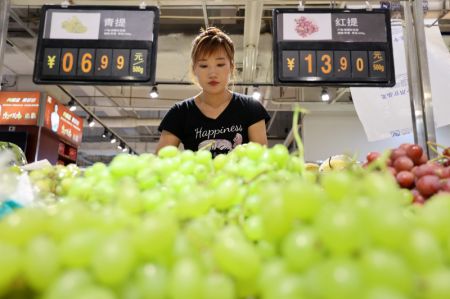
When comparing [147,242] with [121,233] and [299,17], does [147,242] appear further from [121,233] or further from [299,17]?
[299,17]

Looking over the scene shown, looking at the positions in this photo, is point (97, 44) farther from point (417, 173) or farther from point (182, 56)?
point (182, 56)

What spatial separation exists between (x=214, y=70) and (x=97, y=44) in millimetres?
1096

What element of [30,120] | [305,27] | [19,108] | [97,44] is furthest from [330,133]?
[97,44]

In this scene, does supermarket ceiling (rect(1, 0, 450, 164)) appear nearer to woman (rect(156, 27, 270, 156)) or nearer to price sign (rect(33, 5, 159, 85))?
price sign (rect(33, 5, 159, 85))

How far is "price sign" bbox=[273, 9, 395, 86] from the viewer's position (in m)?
2.72

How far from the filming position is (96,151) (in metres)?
15.5

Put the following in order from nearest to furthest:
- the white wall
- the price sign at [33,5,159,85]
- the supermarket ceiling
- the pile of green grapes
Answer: the pile of green grapes
the price sign at [33,5,159,85]
the supermarket ceiling
the white wall

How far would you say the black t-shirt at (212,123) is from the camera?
2.16 meters

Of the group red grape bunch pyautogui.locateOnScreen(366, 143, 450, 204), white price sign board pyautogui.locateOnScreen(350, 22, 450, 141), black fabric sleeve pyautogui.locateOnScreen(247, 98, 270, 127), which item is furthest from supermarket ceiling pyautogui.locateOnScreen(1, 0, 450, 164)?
red grape bunch pyautogui.locateOnScreen(366, 143, 450, 204)

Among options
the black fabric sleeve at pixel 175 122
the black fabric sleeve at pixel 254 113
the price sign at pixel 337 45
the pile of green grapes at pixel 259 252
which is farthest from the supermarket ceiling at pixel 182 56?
the pile of green grapes at pixel 259 252

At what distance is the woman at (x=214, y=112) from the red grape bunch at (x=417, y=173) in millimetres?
921

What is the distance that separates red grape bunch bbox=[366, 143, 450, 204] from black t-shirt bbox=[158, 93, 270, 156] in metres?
0.95

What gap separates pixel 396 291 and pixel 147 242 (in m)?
0.30

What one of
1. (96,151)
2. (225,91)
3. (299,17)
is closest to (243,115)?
(225,91)
